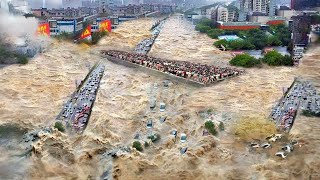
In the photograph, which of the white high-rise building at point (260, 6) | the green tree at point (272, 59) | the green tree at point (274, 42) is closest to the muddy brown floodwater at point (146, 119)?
the green tree at point (272, 59)

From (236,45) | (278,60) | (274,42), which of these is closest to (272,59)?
(278,60)

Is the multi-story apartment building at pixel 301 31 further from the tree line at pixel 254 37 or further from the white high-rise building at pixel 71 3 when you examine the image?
the white high-rise building at pixel 71 3

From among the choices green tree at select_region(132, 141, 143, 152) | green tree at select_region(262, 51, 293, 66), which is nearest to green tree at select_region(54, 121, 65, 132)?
green tree at select_region(132, 141, 143, 152)

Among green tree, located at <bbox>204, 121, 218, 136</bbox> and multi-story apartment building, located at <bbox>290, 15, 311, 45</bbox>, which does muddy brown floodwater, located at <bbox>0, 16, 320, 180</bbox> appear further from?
multi-story apartment building, located at <bbox>290, 15, 311, 45</bbox>

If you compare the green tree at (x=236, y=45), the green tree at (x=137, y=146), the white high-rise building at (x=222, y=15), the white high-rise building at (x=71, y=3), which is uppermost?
the white high-rise building at (x=71, y=3)

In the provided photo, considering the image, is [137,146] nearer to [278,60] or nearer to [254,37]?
[278,60]

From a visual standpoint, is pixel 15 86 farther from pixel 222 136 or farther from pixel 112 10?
pixel 112 10
